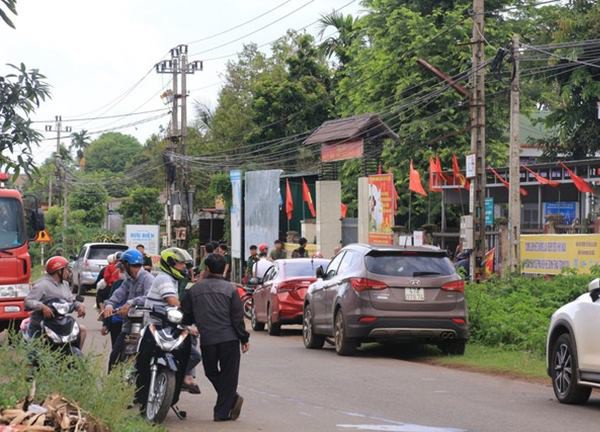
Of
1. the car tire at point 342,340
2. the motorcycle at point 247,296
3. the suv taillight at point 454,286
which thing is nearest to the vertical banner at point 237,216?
the motorcycle at point 247,296

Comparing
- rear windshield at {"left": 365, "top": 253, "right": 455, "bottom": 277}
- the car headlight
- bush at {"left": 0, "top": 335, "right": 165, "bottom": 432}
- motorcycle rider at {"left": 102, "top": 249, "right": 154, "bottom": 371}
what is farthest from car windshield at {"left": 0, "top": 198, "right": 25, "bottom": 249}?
bush at {"left": 0, "top": 335, "right": 165, "bottom": 432}

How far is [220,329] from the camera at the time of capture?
38.0 feet

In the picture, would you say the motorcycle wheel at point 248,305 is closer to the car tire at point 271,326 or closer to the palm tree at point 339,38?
the car tire at point 271,326

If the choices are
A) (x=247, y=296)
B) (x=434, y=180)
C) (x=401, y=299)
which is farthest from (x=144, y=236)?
(x=401, y=299)

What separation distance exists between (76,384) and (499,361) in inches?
395

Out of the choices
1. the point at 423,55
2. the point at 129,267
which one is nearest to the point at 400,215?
the point at 423,55

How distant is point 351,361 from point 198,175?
5880cm

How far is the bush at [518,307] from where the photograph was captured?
19828 millimetres

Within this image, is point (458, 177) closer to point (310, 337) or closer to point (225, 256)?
point (310, 337)

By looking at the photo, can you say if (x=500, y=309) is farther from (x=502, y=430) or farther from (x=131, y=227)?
(x=131, y=227)

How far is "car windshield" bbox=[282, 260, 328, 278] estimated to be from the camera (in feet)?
81.1

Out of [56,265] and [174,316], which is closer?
[174,316]

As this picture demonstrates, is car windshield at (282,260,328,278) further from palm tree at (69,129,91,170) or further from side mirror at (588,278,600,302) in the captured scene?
palm tree at (69,129,91,170)

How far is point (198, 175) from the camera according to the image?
251 feet
